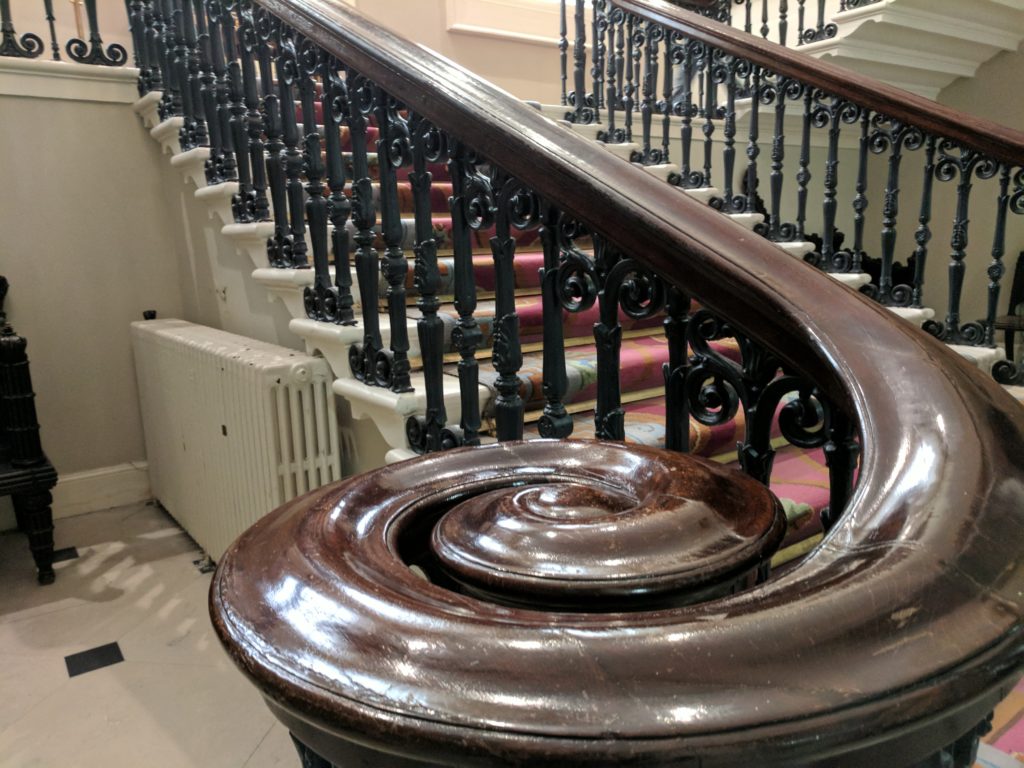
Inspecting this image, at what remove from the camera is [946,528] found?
0.48m

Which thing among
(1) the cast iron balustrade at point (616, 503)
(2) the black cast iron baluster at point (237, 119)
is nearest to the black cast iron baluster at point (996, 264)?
(1) the cast iron balustrade at point (616, 503)

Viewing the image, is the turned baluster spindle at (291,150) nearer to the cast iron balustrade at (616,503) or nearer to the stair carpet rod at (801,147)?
the cast iron balustrade at (616,503)

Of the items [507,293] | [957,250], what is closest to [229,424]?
[507,293]

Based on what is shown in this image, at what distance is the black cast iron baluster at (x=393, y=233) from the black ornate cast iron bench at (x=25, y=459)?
1573 millimetres

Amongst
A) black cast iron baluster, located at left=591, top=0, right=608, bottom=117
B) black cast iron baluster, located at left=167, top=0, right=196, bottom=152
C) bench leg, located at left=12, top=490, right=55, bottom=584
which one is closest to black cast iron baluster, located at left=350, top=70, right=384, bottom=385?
black cast iron baluster, located at left=167, top=0, right=196, bottom=152

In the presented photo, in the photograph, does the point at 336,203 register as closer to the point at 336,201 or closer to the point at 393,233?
the point at 336,201

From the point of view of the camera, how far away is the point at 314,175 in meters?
1.78

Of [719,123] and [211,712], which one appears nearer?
[211,712]

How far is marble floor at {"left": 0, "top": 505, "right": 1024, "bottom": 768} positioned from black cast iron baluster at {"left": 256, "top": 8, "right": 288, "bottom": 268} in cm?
115

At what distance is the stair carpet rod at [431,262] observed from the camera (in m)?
1.01

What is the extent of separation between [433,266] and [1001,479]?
1.13m

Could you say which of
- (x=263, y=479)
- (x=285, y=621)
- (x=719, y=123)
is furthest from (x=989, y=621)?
(x=719, y=123)

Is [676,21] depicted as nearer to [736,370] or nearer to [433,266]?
[433,266]

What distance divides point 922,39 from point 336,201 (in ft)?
13.5
